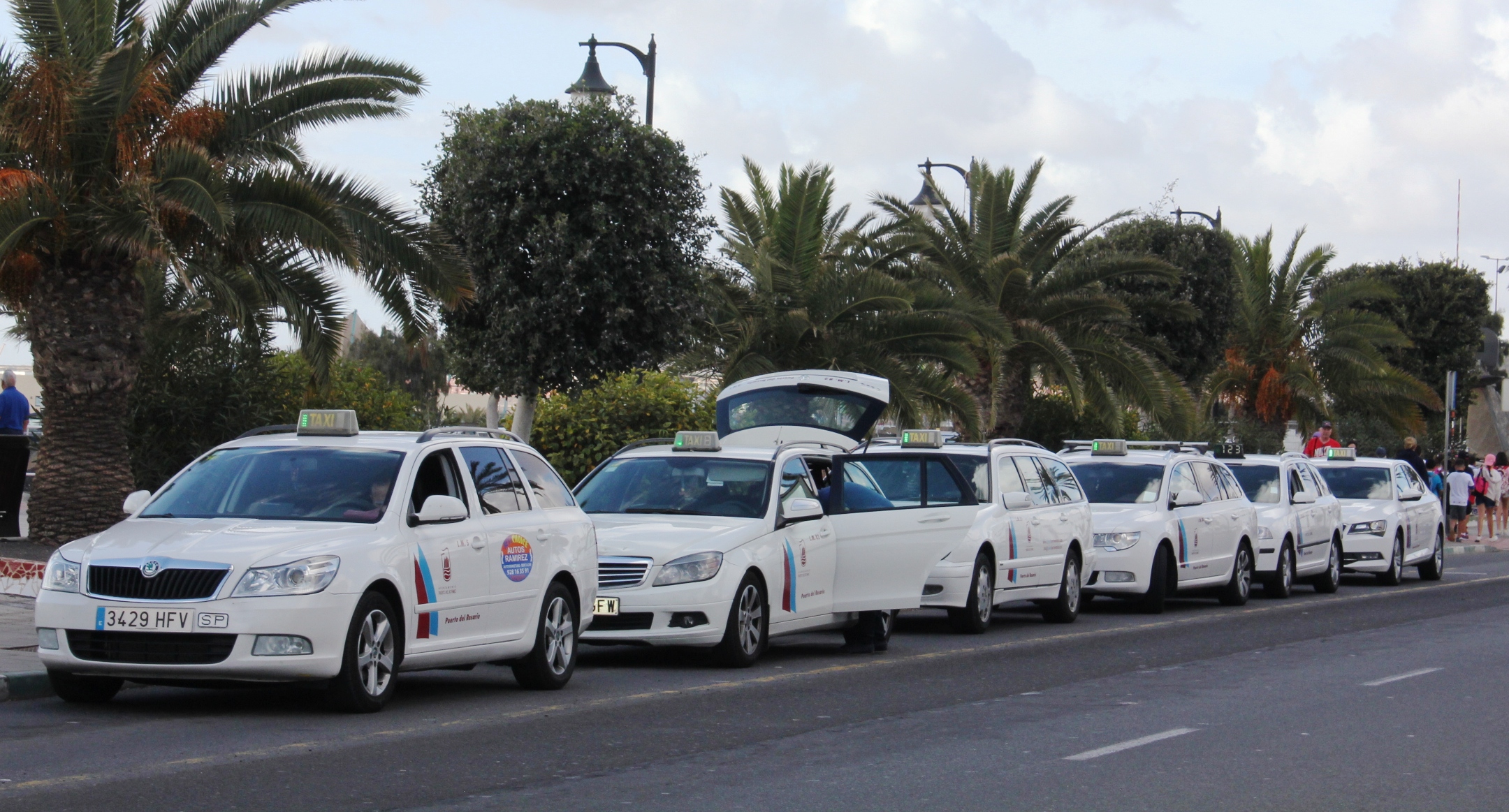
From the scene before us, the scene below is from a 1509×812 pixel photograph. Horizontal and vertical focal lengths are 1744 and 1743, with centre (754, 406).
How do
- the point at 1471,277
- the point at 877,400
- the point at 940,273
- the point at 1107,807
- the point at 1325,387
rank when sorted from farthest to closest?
the point at 1471,277
the point at 1325,387
the point at 940,273
the point at 877,400
the point at 1107,807

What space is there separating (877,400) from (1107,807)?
11.1 metres

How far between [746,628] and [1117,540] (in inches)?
279

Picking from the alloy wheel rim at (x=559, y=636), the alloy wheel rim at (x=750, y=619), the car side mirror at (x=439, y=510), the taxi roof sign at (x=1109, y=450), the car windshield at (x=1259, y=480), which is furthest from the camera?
the car windshield at (x=1259, y=480)

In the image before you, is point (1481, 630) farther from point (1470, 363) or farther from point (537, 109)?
point (1470, 363)

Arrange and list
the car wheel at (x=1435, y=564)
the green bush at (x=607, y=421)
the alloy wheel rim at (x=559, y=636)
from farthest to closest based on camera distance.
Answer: the car wheel at (x=1435, y=564) → the green bush at (x=607, y=421) → the alloy wheel rim at (x=559, y=636)

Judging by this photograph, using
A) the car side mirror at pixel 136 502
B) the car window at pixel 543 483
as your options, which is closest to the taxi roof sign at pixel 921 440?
the car window at pixel 543 483

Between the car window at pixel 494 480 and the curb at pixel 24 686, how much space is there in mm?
2670

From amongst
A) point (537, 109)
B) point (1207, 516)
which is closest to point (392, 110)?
point (537, 109)

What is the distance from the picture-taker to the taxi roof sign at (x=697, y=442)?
44.4 feet

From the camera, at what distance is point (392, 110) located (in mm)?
17531

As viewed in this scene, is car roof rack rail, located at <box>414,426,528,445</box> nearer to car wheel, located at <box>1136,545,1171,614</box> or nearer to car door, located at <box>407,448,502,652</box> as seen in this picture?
car door, located at <box>407,448,502,652</box>

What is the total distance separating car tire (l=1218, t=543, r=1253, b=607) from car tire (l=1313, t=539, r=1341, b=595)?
2.57 m

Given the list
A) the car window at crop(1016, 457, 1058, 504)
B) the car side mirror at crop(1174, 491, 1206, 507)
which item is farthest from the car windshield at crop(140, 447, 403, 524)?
the car side mirror at crop(1174, 491, 1206, 507)

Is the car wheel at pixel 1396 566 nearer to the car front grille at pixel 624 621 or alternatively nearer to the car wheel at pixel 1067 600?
the car wheel at pixel 1067 600
